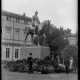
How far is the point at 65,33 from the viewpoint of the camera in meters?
35.7

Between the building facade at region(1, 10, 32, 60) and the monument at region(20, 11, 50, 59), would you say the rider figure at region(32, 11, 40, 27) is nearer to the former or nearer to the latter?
the monument at region(20, 11, 50, 59)

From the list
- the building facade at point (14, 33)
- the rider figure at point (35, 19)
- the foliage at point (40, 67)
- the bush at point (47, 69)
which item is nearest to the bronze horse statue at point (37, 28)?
the rider figure at point (35, 19)

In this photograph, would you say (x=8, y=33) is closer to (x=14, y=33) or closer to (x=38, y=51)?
(x=14, y=33)

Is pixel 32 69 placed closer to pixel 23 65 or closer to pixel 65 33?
pixel 23 65

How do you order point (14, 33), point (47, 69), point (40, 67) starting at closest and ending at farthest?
point (47, 69)
point (40, 67)
point (14, 33)

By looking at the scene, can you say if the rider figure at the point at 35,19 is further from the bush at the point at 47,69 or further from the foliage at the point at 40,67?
the bush at the point at 47,69

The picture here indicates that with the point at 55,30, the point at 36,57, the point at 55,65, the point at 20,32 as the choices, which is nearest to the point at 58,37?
the point at 55,30

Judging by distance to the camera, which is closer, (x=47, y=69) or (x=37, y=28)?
(x=47, y=69)

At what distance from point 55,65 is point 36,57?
264 centimetres

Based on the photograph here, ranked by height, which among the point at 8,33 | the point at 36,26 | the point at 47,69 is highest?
the point at 8,33

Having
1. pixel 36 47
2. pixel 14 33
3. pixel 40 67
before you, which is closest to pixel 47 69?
pixel 40 67

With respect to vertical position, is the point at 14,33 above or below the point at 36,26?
above

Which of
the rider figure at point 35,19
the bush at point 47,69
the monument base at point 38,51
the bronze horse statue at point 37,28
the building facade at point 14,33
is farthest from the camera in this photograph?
the building facade at point 14,33

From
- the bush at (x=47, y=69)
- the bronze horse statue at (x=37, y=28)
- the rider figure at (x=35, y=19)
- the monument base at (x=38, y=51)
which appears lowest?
the bush at (x=47, y=69)
